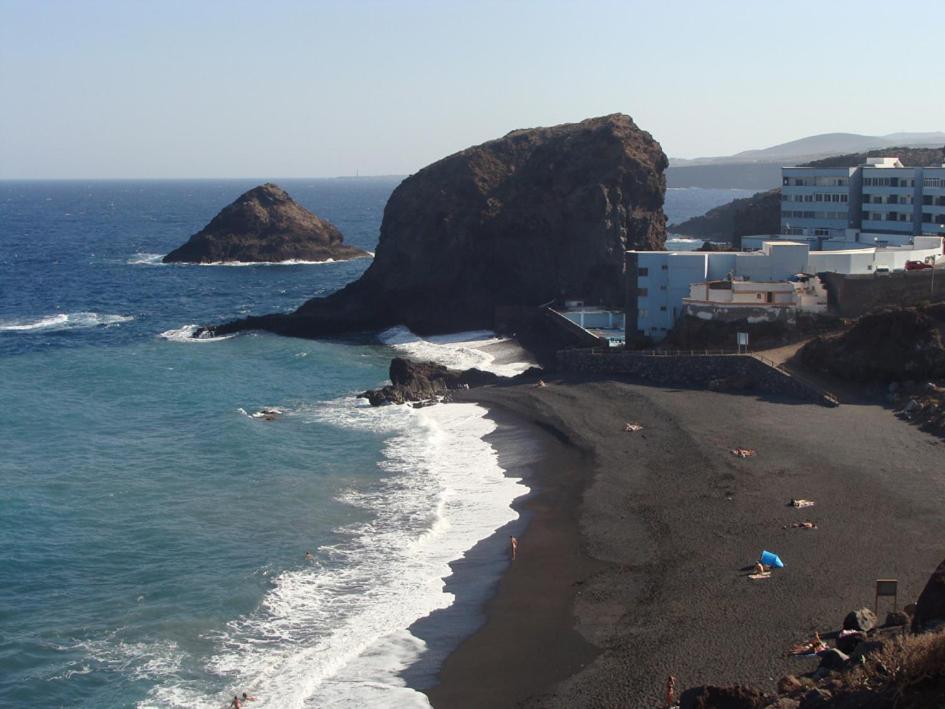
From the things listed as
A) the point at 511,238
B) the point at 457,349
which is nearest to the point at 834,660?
the point at 457,349

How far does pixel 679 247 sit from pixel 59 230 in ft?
347

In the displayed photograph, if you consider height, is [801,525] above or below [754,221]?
below

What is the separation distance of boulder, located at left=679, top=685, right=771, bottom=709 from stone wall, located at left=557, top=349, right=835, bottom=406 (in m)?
22.6

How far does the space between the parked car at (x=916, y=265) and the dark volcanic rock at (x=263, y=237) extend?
6863 cm

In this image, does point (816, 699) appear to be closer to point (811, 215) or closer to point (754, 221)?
point (811, 215)

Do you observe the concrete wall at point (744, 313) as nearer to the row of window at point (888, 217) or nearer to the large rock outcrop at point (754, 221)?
the row of window at point (888, 217)

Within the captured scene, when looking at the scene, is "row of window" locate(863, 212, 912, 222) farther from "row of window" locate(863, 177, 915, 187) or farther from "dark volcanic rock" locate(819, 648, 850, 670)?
"dark volcanic rock" locate(819, 648, 850, 670)

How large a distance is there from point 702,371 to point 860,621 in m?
22.8

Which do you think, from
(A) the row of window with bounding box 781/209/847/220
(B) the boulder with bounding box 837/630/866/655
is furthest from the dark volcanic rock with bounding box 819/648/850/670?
(A) the row of window with bounding box 781/209/847/220

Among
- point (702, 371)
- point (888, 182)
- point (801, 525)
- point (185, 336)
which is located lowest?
point (801, 525)

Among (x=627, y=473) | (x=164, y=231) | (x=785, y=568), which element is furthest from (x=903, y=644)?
(x=164, y=231)

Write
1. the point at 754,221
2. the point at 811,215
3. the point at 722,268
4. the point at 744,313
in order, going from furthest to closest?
the point at 754,221, the point at 811,215, the point at 722,268, the point at 744,313

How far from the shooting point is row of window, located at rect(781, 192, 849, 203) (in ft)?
210

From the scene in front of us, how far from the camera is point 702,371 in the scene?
42.4 metres
